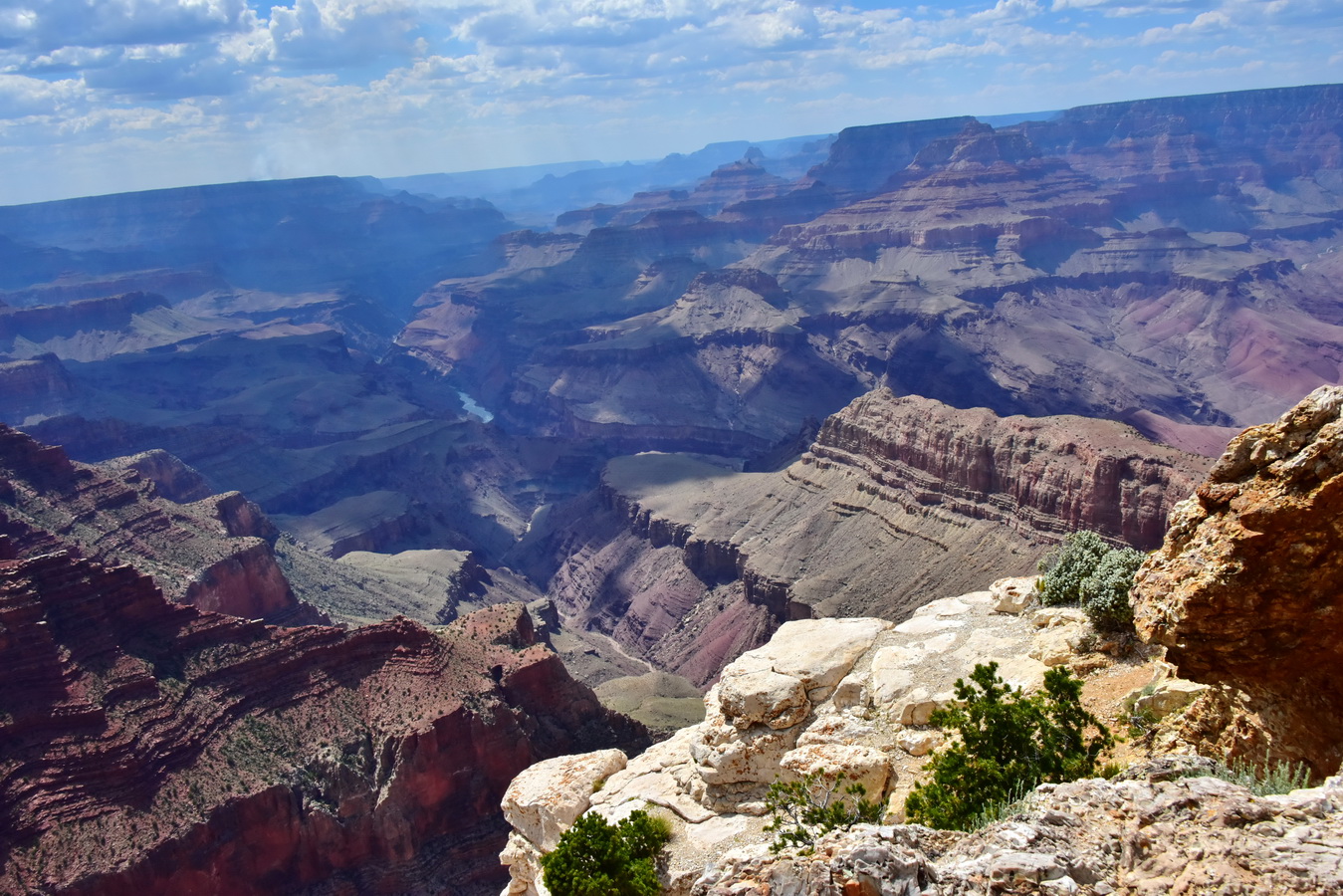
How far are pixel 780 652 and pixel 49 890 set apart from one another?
95.9 ft

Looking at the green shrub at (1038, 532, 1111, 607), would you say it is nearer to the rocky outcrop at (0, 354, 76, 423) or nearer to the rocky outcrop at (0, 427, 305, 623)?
the rocky outcrop at (0, 427, 305, 623)

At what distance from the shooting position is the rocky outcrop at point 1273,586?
12594 mm

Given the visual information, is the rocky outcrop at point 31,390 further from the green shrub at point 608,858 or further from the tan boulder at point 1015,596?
the tan boulder at point 1015,596

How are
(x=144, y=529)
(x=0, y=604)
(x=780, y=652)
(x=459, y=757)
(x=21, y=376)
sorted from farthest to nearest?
(x=21, y=376) → (x=144, y=529) → (x=459, y=757) → (x=0, y=604) → (x=780, y=652)

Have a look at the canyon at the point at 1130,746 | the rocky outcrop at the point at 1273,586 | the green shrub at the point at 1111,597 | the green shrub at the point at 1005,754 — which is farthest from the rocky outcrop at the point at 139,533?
the rocky outcrop at the point at 1273,586

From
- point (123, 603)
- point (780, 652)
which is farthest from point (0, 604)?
point (780, 652)

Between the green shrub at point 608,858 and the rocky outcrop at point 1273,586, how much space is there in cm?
1007

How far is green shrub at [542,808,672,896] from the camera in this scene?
1811 cm

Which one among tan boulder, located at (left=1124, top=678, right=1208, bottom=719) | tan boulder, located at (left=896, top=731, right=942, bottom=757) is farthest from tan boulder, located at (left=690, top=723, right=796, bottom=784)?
tan boulder, located at (left=1124, top=678, right=1208, bottom=719)

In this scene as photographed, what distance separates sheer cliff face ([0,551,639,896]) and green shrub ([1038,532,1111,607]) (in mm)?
27097

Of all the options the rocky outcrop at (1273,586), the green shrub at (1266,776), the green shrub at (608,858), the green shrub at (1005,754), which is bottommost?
the green shrub at (608,858)

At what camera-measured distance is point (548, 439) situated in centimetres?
15062

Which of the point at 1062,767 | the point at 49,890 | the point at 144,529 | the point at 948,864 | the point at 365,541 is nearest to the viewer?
the point at 948,864

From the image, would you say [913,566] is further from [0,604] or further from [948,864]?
[948,864]
